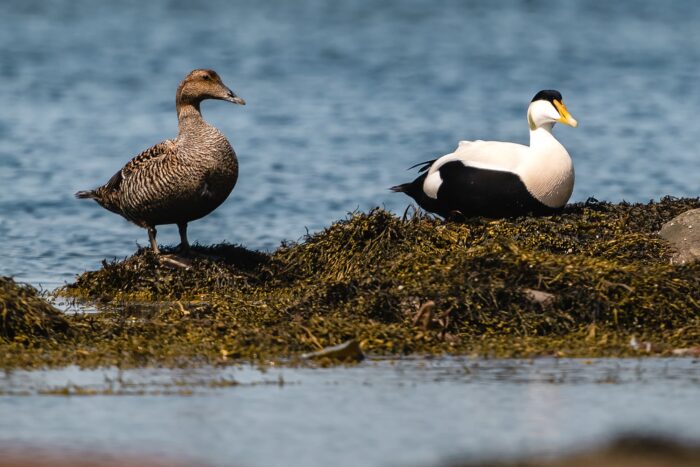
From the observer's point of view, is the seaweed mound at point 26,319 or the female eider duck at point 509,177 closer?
the seaweed mound at point 26,319

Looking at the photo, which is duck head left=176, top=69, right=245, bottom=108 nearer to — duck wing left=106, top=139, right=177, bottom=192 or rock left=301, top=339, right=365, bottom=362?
A: duck wing left=106, top=139, right=177, bottom=192

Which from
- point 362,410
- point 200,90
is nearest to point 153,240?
point 200,90

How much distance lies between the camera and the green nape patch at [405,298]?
7.29 meters

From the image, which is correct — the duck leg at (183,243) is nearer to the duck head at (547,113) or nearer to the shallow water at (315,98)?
the shallow water at (315,98)

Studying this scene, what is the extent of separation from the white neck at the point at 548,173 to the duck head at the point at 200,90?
2125 millimetres

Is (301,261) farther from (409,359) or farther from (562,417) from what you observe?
(562,417)

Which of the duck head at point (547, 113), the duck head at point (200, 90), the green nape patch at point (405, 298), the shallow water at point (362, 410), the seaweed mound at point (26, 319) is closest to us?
the shallow water at point (362, 410)

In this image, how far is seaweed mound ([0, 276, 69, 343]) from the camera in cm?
755

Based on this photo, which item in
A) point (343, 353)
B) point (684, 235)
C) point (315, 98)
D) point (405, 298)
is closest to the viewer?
point (343, 353)

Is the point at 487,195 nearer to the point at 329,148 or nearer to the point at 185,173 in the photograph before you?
the point at 185,173

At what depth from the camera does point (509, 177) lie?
33.5 ft

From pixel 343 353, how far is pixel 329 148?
40.7 ft

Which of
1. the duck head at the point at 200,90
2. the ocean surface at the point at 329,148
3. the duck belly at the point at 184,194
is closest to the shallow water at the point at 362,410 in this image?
the ocean surface at the point at 329,148

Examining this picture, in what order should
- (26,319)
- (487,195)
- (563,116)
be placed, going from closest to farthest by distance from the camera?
(26,319) < (487,195) < (563,116)
